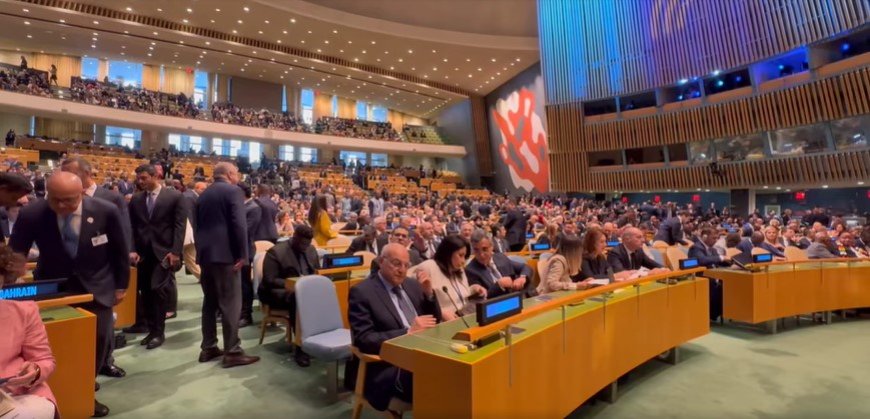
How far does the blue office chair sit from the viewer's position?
2.77 metres

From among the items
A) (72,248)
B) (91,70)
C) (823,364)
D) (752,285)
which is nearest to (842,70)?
(752,285)

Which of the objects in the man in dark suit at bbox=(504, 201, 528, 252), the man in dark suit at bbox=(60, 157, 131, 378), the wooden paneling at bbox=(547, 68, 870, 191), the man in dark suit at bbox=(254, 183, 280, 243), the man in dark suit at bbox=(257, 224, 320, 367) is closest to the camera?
the man in dark suit at bbox=(60, 157, 131, 378)

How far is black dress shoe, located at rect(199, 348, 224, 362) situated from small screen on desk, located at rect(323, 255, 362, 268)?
40.7 inches

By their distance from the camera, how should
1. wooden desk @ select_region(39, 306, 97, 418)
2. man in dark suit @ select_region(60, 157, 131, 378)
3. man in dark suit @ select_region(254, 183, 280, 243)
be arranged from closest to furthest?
wooden desk @ select_region(39, 306, 97, 418)
man in dark suit @ select_region(60, 157, 131, 378)
man in dark suit @ select_region(254, 183, 280, 243)

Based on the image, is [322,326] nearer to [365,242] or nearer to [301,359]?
[301,359]

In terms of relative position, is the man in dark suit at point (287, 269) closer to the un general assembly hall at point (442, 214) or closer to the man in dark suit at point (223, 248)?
the un general assembly hall at point (442, 214)

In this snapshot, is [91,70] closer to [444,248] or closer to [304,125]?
[304,125]

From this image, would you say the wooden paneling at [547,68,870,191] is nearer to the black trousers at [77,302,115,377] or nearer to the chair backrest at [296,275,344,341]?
the chair backrest at [296,275,344,341]

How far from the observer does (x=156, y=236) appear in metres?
3.79

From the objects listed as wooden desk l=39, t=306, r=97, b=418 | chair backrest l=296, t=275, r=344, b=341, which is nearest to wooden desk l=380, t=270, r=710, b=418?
chair backrest l=296, t=275, r=344, b=341

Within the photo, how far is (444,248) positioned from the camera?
2.95m

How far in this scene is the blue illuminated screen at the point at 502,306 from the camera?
1907 mm

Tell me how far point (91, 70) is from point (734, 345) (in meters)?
27.5

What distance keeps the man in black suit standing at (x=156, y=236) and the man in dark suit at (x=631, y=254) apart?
12.6ft
